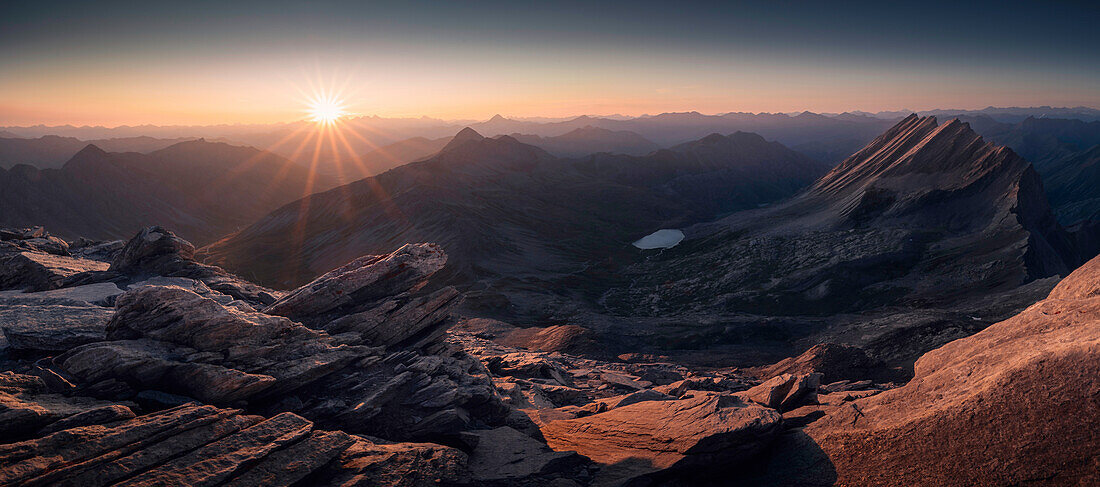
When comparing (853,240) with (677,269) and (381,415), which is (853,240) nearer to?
(677,269)

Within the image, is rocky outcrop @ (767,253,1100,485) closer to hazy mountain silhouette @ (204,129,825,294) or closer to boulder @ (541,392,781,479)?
boulder @ (541,392,781,479)

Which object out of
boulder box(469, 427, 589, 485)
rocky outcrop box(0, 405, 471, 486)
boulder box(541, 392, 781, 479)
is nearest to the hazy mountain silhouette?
boulder box(541, 392, 781, 479)

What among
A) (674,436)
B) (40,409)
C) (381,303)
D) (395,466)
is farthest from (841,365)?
(40,409)

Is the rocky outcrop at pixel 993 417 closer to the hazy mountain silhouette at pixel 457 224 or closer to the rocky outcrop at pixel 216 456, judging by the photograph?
the rocky outcrop at pixel 216 456

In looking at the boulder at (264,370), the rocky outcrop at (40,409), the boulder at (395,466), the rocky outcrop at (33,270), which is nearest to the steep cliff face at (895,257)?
the boulder at (264,370)

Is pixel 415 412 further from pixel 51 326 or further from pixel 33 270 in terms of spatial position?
pixel 33 270

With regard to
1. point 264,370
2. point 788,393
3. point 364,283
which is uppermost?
point 364,283
